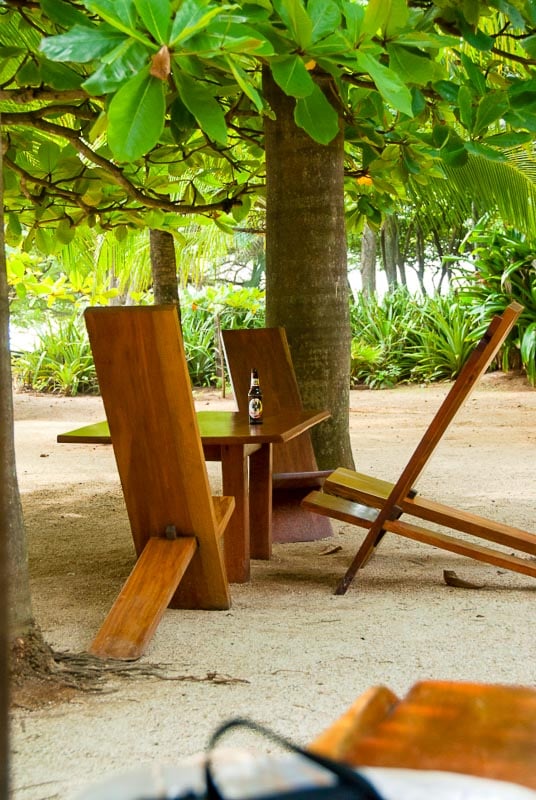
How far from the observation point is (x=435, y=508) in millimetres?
3756

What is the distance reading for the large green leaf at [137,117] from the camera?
7.34 feet

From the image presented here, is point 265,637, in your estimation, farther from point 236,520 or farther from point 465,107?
point 465,107

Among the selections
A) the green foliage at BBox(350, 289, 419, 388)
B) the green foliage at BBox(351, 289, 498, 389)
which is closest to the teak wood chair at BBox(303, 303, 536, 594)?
the green foliage at BBox(351, 289, 498, 389)

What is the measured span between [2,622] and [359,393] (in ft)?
45.5

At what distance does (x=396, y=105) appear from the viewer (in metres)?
2.52

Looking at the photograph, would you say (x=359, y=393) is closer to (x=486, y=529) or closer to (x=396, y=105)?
(x=486, y=529)

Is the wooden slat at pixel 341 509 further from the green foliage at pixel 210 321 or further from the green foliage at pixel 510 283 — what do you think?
the green foliage at pixel 210 321

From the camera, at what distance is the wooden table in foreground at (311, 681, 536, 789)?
886 mm

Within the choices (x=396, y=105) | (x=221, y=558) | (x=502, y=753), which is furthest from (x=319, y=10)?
(x=502, y=753)

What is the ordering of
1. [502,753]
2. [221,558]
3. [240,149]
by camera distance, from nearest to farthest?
[502,753]
[221,558]
[240,149]

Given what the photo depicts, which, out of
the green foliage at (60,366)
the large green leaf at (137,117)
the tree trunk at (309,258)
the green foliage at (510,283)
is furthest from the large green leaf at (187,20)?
the green foliage at (60,366)

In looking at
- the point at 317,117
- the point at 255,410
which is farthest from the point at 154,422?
the point at 317,117

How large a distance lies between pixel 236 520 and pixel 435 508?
859 mm

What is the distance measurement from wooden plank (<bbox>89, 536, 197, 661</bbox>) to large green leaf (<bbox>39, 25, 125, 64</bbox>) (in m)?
1.72
